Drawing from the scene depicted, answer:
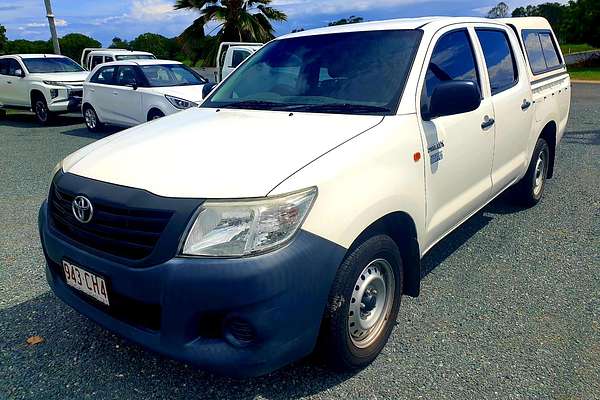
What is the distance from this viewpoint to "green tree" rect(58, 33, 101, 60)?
49.0 m

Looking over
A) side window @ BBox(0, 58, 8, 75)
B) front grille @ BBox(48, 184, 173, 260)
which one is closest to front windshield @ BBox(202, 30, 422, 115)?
front grille @ BBox(48, 184, 173, 260)

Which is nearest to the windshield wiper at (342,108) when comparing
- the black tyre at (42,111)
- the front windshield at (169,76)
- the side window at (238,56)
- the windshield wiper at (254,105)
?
the windshield wiper at (254,105)

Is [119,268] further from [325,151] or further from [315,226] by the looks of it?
[325,151]

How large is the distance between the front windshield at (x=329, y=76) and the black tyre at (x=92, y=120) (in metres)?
8.67

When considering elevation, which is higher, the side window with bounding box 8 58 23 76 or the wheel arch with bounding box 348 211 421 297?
the side window with bounding box 8 58 23 76

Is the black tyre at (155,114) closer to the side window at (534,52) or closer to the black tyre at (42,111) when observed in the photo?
the black tyre at (42,111)

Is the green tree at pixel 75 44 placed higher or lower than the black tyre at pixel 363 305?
higher

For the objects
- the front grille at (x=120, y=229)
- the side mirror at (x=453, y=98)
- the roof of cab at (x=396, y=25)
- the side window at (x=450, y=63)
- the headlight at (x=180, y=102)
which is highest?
the roof of cab at (x=396, y=25)

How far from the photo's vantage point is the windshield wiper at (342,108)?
2.69 m

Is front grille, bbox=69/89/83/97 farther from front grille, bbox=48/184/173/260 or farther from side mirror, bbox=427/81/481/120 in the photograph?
side mirror, bbox=427/81/481/120

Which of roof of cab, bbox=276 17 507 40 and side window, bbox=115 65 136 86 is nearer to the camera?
roof of cab, bbox=276 17 507 40

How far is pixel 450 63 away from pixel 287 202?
1914 mm

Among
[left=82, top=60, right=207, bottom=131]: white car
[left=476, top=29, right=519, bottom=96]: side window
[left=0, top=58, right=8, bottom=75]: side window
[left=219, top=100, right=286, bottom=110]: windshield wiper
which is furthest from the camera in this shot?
[left=0, top=58, right=8, bottom=75]: side window

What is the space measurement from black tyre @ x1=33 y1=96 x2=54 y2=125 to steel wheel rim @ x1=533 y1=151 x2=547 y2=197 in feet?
39.5
